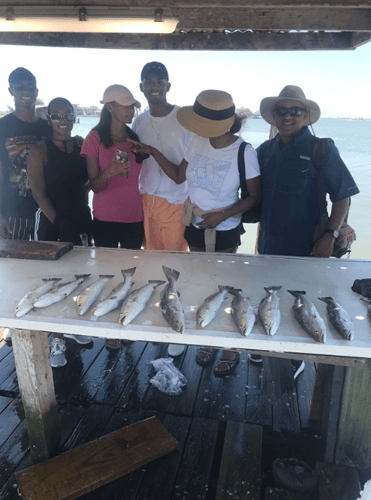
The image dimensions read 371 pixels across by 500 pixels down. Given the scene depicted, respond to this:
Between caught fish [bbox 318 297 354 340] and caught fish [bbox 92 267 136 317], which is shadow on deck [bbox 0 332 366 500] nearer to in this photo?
caught fish [bbox 318 297 354 340]

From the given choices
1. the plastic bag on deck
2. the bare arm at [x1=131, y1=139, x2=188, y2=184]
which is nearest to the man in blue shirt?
the bare arm at [x1=131, y1=139, x2=188, y2=184]

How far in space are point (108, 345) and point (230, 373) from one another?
3.95 ft

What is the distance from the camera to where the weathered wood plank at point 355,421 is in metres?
2.22

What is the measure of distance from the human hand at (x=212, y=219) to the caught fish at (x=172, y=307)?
3.15 feet

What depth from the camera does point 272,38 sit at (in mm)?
4012

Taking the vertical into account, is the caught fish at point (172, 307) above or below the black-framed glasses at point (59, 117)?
below

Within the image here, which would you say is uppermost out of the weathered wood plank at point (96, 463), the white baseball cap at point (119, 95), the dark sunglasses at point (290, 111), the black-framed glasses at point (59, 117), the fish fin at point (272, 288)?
the white baseball cap at point (119, 95)

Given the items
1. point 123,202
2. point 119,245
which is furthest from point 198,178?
point 119,245

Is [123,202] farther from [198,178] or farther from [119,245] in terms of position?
[198,178]

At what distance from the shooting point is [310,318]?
1.77m

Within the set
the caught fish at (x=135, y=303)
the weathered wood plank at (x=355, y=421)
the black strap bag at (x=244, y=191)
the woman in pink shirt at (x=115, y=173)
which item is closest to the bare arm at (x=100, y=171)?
the woman in pink shirt at (x=115, y=173)

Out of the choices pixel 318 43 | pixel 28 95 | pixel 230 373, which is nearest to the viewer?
pixel 230 373

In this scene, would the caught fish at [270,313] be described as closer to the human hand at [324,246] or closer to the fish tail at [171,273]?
the fish tail at [171,273]

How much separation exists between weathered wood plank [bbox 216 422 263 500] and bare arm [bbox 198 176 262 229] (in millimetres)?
1502
